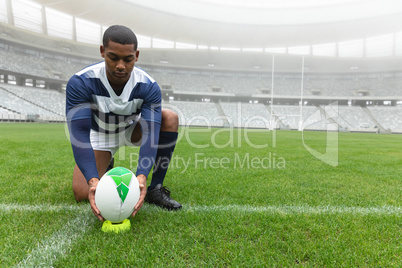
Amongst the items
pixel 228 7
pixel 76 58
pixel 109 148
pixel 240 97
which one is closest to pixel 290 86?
pixel 240 97

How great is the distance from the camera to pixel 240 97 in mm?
42656

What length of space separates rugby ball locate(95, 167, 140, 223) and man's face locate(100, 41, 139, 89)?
0.78 meters

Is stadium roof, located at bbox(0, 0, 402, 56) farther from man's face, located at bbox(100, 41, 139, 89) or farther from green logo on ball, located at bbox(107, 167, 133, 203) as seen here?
green logo on ball, located at bbox(107, 167, 133, 203)

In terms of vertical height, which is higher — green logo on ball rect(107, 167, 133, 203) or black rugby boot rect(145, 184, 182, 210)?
green logo on ball rect(107, 167, 133, 203)

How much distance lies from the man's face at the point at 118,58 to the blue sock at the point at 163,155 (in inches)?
29.2

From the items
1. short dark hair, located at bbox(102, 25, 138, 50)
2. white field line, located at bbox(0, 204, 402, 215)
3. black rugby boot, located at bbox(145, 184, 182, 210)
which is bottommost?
white field line, located at bbox(0, 204, 402, 215)

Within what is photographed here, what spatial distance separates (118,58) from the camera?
1.76 metres

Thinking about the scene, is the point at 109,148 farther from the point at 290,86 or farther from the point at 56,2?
the point at 290,86

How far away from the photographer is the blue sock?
2352mm

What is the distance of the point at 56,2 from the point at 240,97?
29733mm

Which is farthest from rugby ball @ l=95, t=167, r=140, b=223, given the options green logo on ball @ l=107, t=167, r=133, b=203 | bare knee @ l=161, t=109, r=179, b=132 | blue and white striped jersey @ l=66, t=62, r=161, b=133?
bare knee @ l=161, t=109, r=179, b=132

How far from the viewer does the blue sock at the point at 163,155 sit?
2.35 meters

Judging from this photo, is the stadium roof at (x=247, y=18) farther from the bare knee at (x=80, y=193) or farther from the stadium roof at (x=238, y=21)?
the bare knee at (x=80, y=193)

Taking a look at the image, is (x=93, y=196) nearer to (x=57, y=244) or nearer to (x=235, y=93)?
(x=57, y=244)
